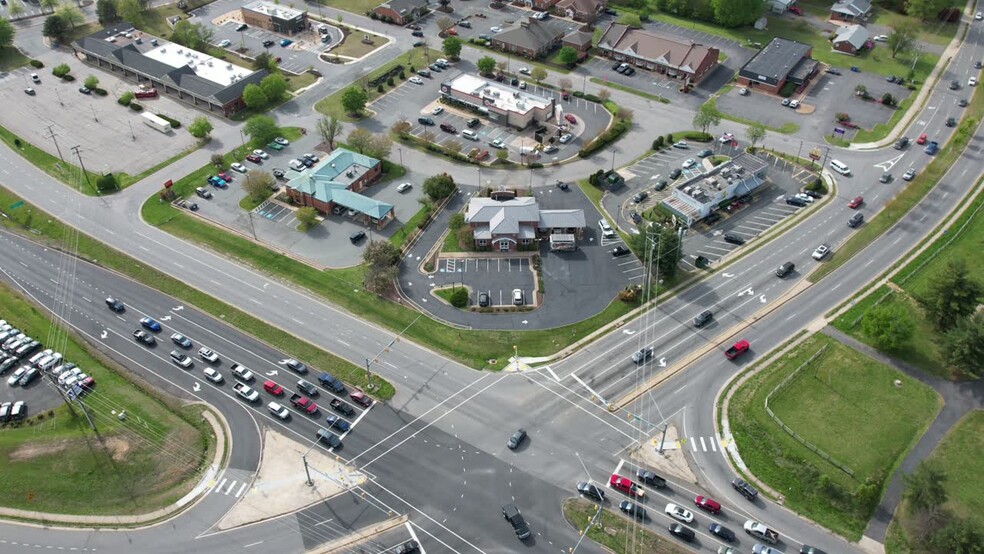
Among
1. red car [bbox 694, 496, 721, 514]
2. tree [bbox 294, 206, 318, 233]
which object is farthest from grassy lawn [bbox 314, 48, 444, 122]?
red car [bbox 694, 496, 721, 514]

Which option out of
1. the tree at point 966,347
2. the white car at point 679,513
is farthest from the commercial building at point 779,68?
the white car at point 679,513

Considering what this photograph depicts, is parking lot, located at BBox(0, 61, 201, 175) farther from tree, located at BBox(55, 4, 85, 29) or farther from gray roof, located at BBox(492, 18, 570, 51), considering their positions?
gray roof, located at BBox(492, 18, 570, 51)

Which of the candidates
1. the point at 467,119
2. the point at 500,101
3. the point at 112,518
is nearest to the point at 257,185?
the point at 467,119

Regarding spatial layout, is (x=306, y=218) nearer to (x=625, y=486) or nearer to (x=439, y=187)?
(x=439, y=187)

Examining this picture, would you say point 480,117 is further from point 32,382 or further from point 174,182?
point 32,382

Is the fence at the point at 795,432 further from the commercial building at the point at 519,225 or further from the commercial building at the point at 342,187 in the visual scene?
the commercial building at the point at 342,187

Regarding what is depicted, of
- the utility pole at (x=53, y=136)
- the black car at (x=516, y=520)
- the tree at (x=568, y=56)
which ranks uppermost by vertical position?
the tree at (x=568, y=56)
